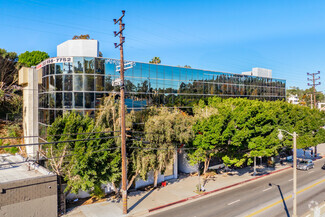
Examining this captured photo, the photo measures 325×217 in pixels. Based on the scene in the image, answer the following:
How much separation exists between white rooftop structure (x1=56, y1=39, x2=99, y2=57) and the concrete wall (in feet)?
46.7

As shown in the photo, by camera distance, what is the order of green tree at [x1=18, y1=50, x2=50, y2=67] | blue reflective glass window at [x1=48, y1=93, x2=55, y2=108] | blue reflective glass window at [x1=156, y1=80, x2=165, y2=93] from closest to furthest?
1. blue reflective glass window at [x1=48, y1=93, x2=55, y2=108]
2. blue reflective glass window at [x1=156, y1=80, x2=165, y2=93]
3. green tree at [x1=18, y1=50, x2=50, y2=67]

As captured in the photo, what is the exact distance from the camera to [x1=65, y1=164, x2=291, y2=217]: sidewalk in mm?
19297

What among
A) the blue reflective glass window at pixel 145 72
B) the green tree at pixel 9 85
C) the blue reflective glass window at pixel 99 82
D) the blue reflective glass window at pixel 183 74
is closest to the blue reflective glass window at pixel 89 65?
the blue reflective glass window at pixel 99 82

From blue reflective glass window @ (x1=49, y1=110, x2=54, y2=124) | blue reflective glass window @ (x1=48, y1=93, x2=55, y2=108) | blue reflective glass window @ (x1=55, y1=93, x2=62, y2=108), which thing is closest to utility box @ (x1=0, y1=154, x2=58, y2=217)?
blue reflective glass window @ (x1=49, y1=110, x2=54, y2=124)

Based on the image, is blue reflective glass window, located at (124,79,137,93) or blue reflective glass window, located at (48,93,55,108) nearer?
blue reflective glass window, located at (48,93,55,108)

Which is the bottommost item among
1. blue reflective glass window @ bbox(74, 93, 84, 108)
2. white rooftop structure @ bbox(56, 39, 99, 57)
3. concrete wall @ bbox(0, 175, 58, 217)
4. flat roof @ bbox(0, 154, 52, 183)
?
concrete wall @ bbox(0, 175, 58, 217)

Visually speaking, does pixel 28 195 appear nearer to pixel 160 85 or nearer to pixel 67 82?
pixel 67 82

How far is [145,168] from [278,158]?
101 ft

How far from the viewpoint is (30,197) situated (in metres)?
17.5

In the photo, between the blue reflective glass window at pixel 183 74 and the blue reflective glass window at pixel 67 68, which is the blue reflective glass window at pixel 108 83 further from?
the blue reflective glass window at pixel 183 74

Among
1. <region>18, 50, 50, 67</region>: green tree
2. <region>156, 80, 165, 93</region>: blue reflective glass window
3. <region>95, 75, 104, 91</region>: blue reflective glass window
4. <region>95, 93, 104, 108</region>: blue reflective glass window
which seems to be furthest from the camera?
<region>18, 50, 50, 67</region>: green tree

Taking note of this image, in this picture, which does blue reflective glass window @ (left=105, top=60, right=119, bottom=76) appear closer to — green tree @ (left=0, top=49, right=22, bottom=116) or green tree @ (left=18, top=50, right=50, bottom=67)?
green tree @ (left=0, top=49, right=22, bottom=116)

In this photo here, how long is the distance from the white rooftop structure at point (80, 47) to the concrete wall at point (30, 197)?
14.2m

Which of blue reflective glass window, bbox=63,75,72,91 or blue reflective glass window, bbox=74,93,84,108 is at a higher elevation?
blue reflective glass window, bbox=63,75,72,91
